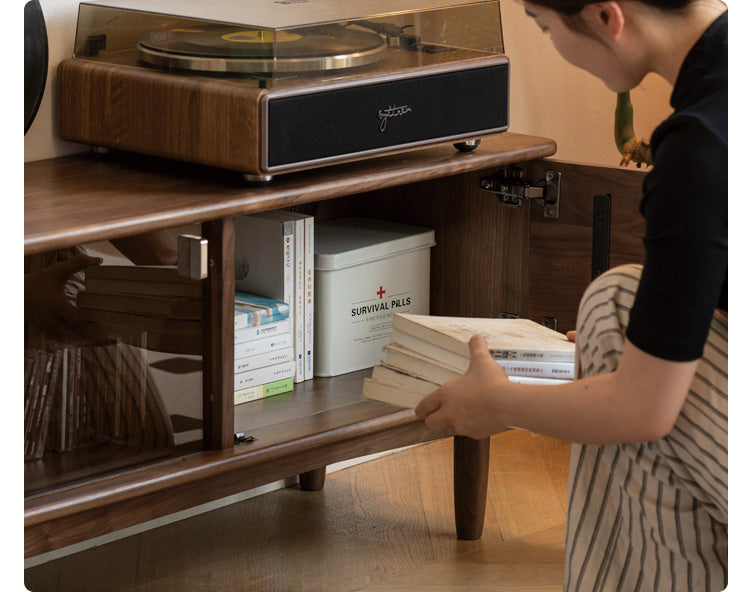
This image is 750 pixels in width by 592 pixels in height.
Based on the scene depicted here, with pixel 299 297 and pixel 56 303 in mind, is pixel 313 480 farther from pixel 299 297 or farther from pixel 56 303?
pixel 56 303

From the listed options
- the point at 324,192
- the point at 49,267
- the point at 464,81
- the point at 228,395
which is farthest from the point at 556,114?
the point at 49,267

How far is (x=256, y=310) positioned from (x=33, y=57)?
1.37 feet

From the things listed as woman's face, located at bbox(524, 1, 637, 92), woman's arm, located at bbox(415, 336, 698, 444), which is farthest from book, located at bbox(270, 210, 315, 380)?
woman's face, located at bbox(524, 1, 637, 92)

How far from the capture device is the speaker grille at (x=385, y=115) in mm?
1266

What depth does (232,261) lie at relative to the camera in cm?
126

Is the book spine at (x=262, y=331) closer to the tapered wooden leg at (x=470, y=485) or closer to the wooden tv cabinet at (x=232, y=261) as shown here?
the wooden tv cabinet at (x=232, y=261)

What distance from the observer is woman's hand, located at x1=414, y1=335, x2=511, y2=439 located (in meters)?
1.04

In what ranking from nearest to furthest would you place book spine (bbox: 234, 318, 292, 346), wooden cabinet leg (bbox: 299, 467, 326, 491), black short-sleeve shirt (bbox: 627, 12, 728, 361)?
black short-sleeve shirt (bbox: 627, 12, 728, 361), book spine (bbox: 234, 318, 292, 346), wooden cabinet leg (bbox: 299, 467, 326, 491)

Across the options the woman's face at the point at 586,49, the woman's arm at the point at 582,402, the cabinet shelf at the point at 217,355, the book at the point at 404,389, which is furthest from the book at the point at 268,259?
the woman's face at the point at 586,49

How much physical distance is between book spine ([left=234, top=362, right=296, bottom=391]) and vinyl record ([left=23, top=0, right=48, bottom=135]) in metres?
0.41

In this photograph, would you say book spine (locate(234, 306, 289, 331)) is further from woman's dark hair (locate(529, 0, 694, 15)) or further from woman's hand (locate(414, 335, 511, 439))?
woman's dark hair (locate(529, 0, 694, 15))

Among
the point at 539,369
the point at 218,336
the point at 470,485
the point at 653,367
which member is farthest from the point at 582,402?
the point at 470,485

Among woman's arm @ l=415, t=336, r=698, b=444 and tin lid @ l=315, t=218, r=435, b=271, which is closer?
woman's arm @ l=415, t=336, r=698, b=444

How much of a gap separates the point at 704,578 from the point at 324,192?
59cm
